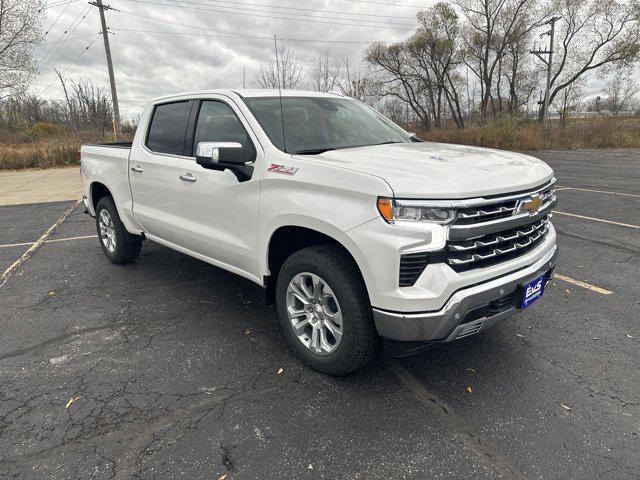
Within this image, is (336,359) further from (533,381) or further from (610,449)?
(610,449)

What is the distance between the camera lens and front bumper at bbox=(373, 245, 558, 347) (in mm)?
2398

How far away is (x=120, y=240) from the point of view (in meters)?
5.25

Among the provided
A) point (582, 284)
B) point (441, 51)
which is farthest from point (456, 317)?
point (441, 51)

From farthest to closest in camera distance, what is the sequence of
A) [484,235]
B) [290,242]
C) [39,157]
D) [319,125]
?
[39,157] < [319,125] < [290,242] < [484,235]

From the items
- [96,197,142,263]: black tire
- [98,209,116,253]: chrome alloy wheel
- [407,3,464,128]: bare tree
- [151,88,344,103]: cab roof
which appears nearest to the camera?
[151,88,344,103]: cab roof

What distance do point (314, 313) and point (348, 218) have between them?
0.79 m

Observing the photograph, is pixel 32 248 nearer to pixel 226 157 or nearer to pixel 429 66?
pixel 226 157

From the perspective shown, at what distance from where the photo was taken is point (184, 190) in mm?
3889

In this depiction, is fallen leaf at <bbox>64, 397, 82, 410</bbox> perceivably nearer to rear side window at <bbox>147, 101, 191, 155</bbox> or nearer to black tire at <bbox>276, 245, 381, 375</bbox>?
black tire at <bbox>276, 245, 381, 375</bbox>

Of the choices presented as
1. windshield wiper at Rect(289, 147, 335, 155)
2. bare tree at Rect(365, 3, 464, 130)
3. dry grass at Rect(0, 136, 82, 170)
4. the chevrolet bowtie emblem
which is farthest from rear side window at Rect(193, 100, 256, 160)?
bare tree at Rect(365, 3, 464, 130)

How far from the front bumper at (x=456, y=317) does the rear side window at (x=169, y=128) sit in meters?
2.59

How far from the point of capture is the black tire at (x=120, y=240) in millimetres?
5223

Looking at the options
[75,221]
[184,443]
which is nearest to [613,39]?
[75,221]

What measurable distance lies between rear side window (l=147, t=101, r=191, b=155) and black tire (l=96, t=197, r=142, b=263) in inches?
47.4
